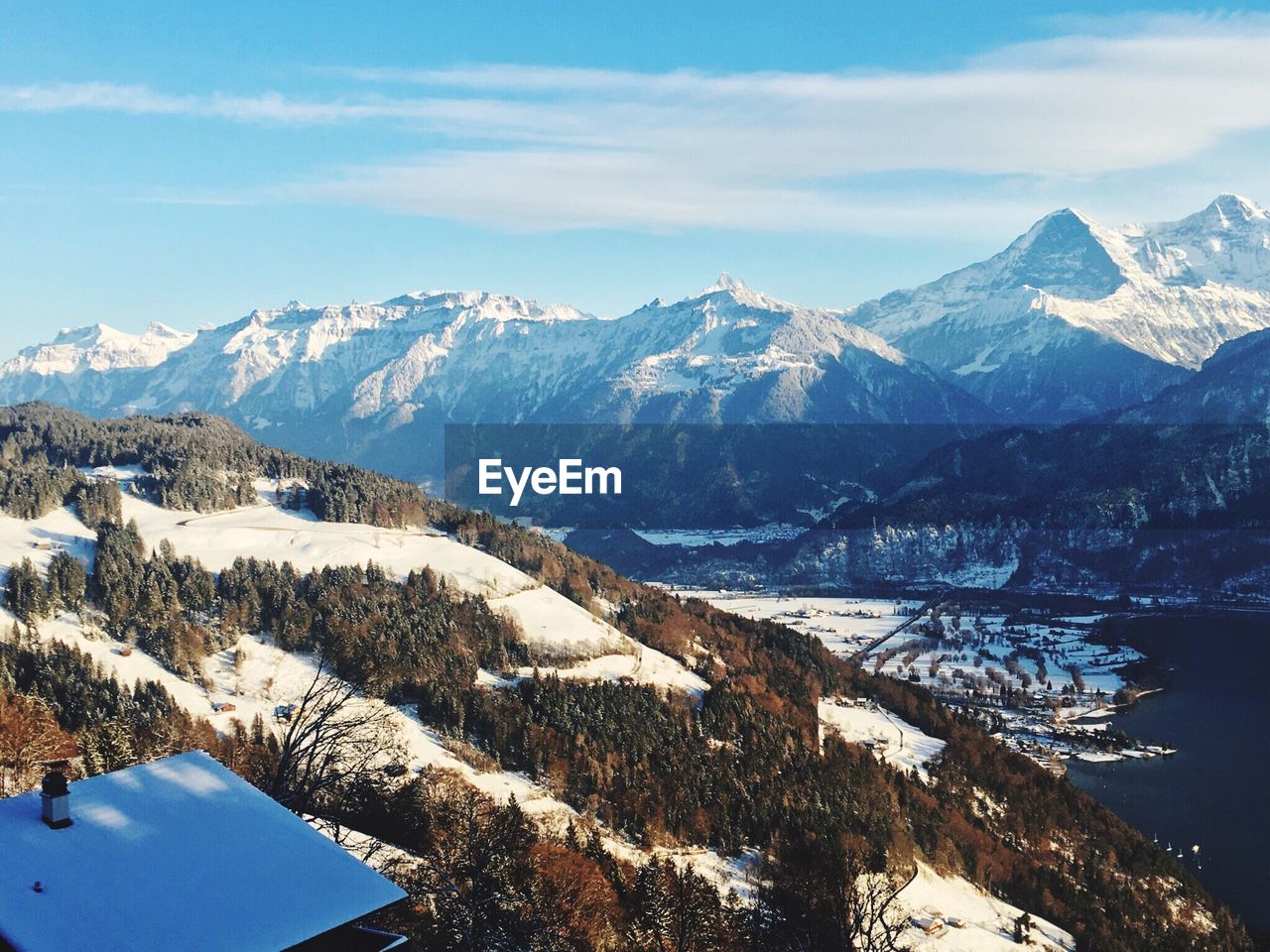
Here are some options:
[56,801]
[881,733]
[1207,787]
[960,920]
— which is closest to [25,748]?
[56,801]

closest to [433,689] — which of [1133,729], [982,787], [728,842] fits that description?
[728,842]

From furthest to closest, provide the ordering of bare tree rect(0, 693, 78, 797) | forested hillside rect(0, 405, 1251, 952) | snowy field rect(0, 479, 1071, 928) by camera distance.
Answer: snowy field rect(0, 479, 1071, 928) < forested hillside rect(0, 405, 1251, 952) < bare tree rect(0, 693, 78, 797)

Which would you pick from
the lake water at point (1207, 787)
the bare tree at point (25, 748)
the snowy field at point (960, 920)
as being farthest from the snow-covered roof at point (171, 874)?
the lake water at point (1207, 787)

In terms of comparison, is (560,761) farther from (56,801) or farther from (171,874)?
(171,874)

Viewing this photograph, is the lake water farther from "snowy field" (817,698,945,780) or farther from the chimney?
the chimney

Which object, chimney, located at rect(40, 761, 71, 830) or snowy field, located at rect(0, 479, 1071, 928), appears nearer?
chimney, located at rect(40, 761, 71, 830)

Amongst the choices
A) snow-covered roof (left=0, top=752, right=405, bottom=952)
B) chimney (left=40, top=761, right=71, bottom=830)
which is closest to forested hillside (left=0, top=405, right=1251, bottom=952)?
snow-covered roof (left=0, top=752, right=405, bottom=952)

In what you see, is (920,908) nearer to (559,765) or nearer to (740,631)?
(559,765)
